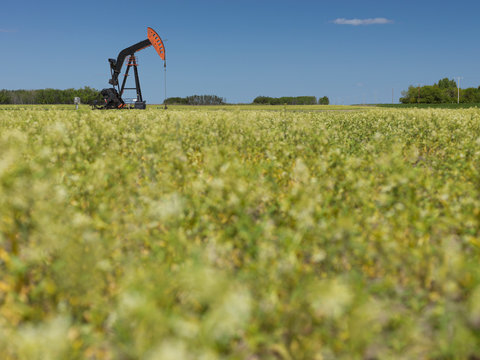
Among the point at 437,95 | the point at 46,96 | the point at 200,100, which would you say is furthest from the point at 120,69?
the point at 437,95

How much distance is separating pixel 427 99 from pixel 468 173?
160479mm

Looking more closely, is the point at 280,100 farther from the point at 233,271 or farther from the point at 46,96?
the point at 233,271

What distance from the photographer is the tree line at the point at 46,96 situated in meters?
128

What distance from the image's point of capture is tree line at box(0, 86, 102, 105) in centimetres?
12850

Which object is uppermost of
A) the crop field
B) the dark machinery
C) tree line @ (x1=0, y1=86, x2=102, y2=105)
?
tree line @ (x1=0, y1=86, x2=102, y2=105)

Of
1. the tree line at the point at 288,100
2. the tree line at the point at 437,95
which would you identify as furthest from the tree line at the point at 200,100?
the tree line at the point at 437,95

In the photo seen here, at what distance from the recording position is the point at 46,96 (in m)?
146

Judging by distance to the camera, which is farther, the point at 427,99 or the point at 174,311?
the point at 427,99

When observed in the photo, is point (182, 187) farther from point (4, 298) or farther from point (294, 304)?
point (294, 304)

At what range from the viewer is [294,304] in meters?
3.03

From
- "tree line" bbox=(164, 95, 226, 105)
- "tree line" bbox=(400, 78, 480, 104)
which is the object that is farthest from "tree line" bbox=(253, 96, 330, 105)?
"tree line" bbox=(400, 78, 480, 104)

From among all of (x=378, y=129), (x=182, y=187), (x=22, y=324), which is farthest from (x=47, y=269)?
(x=378, y=129)

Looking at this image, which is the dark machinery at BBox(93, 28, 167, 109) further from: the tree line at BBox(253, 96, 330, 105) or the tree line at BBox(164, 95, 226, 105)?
the tree line at BBox(253, 96, 330, 105)

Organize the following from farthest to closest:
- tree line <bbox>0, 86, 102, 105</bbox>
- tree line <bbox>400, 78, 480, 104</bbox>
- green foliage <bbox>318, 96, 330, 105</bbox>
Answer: tree line <bbox>400, 78, 480, 104</bbox> < tree line <bbox>0, 86, 102, 105</bbox> < green foliage <bbox>318, 96, 330, 105</bbox>
